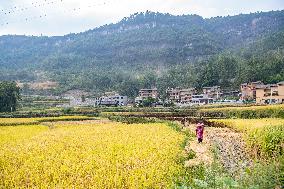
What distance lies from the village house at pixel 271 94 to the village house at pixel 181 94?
2838cm

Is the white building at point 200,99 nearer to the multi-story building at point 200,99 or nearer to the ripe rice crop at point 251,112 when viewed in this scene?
the multi-story building at point 200,99

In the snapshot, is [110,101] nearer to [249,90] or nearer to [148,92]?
[148,92]

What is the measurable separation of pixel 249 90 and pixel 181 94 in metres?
20.6

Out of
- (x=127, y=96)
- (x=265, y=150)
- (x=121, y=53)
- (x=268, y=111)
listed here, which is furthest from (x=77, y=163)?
(x=121, y=53)

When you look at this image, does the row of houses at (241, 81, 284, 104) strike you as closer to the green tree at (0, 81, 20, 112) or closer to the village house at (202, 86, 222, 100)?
the village house at (202, 86, 222, 100)

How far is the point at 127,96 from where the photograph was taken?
113 metres

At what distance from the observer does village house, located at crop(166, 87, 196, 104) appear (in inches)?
3999

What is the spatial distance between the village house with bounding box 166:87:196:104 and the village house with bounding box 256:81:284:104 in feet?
93.1

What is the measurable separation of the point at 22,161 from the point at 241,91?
274 feet

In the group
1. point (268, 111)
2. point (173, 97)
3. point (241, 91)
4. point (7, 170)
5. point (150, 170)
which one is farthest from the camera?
point (173, 97)

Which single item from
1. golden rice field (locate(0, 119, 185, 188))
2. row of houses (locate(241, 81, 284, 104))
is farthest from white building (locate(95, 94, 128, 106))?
golden rice field (locate(0, 119, 185, 188))

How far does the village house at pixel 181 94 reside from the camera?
10156cm

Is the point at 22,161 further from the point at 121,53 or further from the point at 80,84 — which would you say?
the point at 121,53

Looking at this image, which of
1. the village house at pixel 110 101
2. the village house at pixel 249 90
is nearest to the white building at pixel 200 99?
the village house at pixel 249 90
